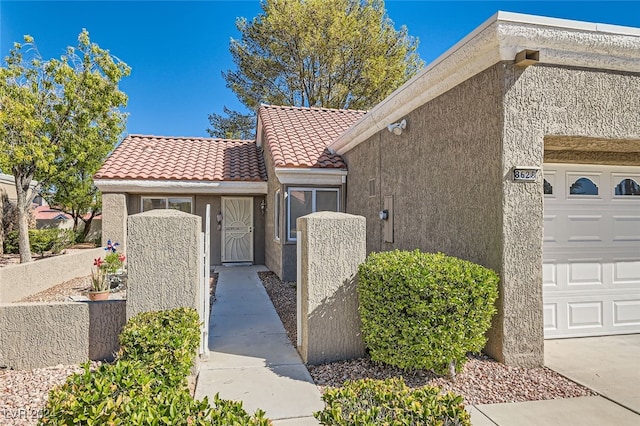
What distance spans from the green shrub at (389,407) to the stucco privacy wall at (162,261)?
10.6 ft

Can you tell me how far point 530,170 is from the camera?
547 centimetres

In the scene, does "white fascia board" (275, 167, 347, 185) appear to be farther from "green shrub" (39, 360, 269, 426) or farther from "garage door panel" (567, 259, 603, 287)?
"green shrub" (39, 360, 269, 426)

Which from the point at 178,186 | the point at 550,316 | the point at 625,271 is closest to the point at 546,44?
the point at 550,316

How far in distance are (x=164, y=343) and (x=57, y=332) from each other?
2.39 metres

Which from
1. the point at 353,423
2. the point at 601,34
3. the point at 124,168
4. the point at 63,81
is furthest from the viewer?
the point at 63,81

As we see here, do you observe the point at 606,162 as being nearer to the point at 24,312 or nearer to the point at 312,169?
the point at 312,169

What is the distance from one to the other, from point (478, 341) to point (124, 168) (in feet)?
46.5

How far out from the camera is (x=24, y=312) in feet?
18.2

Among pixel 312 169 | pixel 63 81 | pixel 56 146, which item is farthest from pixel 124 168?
pixel 312 169

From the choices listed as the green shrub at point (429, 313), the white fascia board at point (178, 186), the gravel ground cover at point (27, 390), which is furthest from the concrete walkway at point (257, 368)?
the white fascia board at point (178, 186)

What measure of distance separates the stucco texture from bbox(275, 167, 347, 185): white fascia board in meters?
6.07

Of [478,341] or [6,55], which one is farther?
[6,55]

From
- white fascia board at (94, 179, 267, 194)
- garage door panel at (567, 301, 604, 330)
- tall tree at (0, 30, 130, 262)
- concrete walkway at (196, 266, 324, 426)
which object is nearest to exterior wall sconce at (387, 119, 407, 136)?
garage door panel at (567, 301, 604, 330)

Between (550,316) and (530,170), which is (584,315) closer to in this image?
(550,316)
